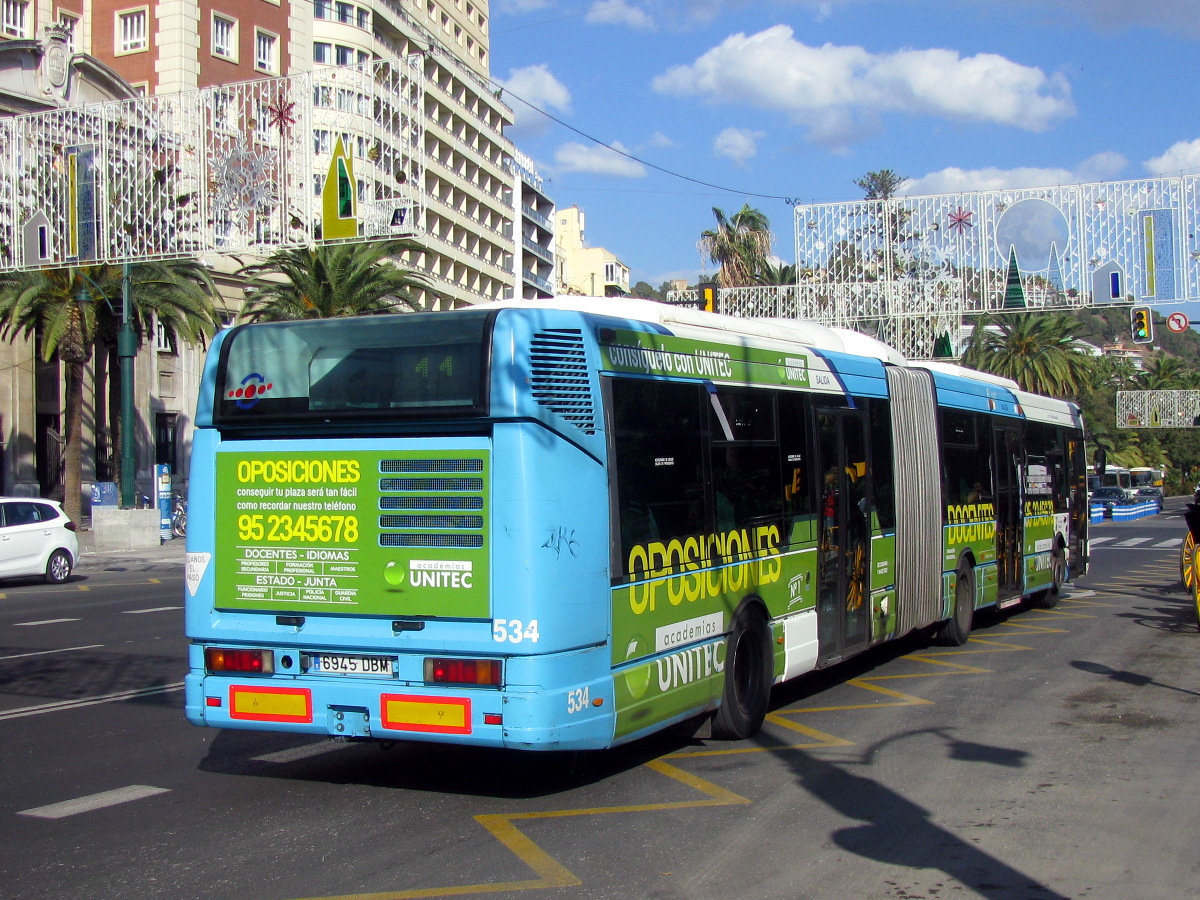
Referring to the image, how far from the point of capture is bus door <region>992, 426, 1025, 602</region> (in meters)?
15.0

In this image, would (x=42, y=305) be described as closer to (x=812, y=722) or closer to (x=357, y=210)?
(x=357, y=210)

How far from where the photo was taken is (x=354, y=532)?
22.4 feet

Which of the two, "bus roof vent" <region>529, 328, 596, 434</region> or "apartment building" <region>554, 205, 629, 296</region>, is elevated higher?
"apartment building" <region>554, 205, 629, 296</region>

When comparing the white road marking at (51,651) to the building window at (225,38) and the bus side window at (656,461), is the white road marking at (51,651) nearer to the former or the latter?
the bus side window at (656,461)

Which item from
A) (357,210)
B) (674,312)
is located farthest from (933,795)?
(357,210)

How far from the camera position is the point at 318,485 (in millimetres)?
6945

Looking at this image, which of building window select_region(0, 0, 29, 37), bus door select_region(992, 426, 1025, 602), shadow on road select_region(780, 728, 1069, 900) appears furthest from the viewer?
building window select_region(0, 0, 29, 37)

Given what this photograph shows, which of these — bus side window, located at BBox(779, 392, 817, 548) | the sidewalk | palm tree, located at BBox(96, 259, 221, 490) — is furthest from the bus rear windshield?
palm tree, located at BBox(96, 259, 221, 490)

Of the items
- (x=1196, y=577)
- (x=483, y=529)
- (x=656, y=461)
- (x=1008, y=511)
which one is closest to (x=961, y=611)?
(x=1008, y=511)

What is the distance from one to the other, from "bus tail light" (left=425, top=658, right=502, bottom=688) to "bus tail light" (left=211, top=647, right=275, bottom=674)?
1.07 m

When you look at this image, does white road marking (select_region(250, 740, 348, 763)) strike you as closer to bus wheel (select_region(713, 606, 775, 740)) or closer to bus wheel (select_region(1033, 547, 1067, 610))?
bus wheel (select_region(713, 606, 775, 740))

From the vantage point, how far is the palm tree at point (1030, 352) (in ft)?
153

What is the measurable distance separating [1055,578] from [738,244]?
125 feet

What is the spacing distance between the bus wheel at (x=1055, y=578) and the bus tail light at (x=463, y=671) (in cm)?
1288
